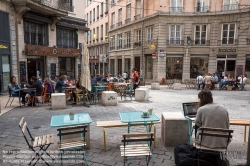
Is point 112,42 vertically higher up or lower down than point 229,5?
lower down

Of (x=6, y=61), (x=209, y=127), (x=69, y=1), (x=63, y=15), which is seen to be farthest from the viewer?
(x=69, y=1)

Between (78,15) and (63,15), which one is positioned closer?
(63,15)

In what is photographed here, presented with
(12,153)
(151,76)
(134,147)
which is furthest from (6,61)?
(151,76)

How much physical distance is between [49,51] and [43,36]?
134 centimetres

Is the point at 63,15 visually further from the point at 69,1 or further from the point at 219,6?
the point at 219,6

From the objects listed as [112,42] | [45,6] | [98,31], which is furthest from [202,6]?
[98,31]

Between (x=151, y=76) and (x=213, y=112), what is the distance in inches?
852

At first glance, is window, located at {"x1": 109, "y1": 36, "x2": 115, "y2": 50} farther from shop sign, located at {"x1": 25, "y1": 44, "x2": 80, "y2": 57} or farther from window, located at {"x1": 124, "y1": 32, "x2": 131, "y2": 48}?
shop sign, located at {"x1": 25, "y1": 44, "x2": 80, "y2": 57}

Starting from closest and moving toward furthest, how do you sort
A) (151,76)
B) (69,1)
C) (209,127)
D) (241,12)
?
(209,127) < (69,1) < (241,12) < (151,76)

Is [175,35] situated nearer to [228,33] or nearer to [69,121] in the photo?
[228,33]

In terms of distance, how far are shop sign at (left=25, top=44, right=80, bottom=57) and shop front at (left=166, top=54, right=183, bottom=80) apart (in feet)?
35.4

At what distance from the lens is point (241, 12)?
2100 centimetres

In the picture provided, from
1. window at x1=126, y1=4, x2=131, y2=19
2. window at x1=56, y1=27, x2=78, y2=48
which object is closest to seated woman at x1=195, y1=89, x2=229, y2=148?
window at x1=56, y1=27, x2=78, y2=48

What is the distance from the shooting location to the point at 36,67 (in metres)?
15.4
